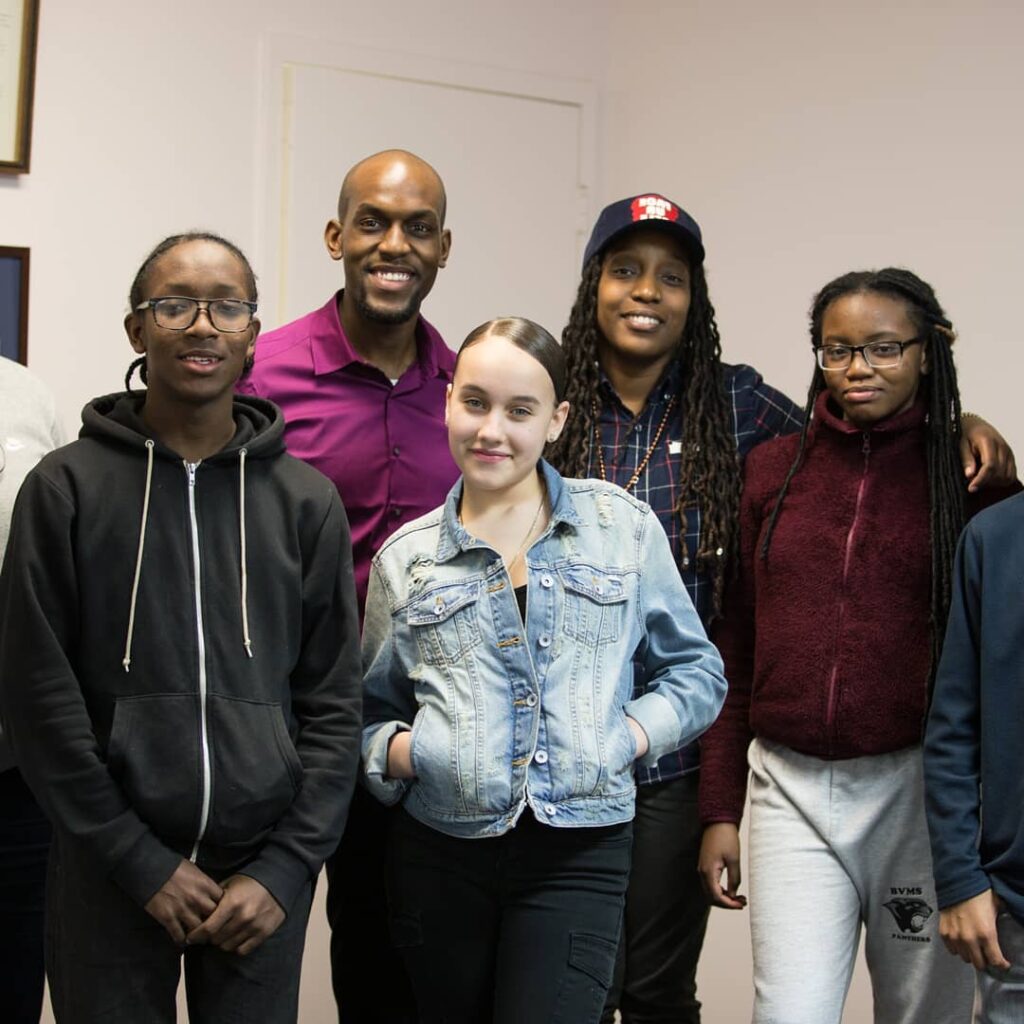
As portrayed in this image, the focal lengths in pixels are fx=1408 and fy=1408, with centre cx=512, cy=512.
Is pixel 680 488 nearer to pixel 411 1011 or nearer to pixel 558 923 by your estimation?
pixel 558 923

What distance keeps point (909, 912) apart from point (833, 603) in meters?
0.45

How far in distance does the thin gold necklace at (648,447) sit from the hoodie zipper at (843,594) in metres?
0.33

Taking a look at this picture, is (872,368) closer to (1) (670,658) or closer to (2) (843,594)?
(2) (843,594)

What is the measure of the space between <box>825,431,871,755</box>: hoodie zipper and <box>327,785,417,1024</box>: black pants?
68 cm

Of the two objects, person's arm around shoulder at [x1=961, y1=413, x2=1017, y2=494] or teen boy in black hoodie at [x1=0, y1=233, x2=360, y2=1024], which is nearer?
teen boy in black hoodie at [x1=0, y1=233, x2=360, y2=1024]

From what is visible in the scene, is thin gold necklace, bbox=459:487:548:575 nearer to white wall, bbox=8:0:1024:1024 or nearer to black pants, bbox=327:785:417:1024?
black pants, bbox=327:785:417:1024

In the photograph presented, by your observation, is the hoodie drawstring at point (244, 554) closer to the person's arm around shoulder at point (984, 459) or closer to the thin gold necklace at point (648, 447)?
the thin gold necklace at point (648, 447)

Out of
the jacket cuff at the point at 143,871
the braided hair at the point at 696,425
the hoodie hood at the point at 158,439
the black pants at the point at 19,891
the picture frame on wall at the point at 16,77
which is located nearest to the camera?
the jacket cuff at the point at 143,871

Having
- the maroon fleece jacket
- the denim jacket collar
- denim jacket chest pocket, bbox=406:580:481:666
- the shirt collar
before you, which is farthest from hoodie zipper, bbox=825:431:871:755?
the shirt collar

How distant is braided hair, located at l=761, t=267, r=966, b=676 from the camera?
2045mm

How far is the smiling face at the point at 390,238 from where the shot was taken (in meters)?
2.22

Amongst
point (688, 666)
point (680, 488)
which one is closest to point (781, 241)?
point (680, 488)

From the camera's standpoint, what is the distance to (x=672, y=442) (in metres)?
2.27

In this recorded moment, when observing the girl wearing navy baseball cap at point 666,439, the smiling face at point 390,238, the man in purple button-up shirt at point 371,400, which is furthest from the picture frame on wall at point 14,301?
the girl wearing navy baseball cap at point 666,439
